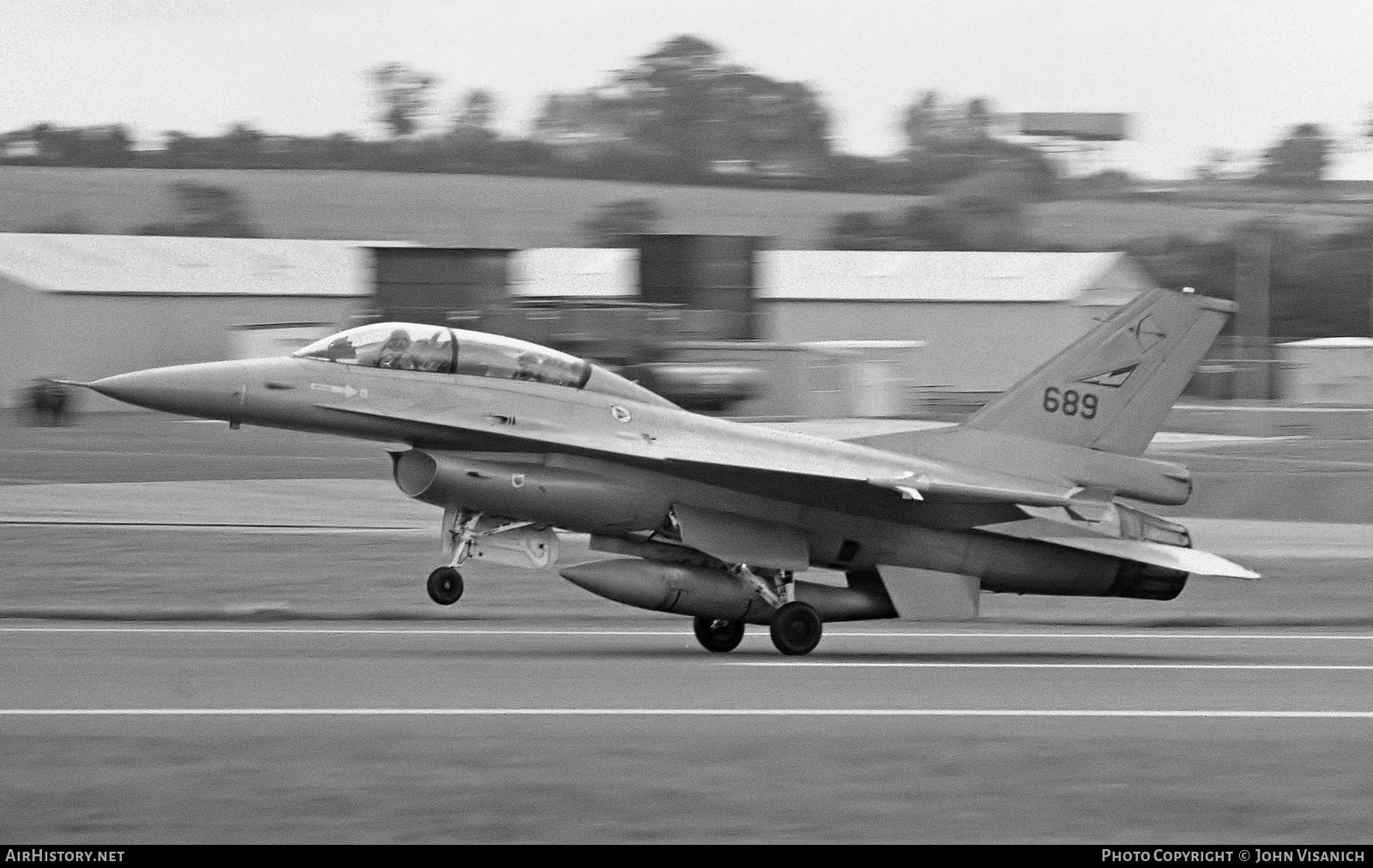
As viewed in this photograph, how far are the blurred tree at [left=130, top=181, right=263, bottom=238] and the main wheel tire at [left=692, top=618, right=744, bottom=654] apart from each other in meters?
71.4

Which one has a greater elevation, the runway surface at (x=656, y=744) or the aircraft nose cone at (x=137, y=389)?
the aircraft nose cone at (x=137, y=389)

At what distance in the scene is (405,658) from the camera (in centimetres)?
1529

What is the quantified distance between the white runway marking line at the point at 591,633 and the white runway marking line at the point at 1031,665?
8.94 feet

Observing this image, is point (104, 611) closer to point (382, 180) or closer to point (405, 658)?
point (405, 658)

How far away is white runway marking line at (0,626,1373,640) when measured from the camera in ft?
56.2

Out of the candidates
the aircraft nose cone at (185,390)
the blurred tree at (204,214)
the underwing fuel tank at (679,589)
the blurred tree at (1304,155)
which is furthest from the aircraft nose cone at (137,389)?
the blurred tree at (1304,155)

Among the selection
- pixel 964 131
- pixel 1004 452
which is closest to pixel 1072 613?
pixel 1004 452

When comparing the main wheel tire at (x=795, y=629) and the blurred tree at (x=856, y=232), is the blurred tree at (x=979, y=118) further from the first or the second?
the main wheel tire at (x=795, y=629)

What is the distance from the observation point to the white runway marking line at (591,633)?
56.2 ft

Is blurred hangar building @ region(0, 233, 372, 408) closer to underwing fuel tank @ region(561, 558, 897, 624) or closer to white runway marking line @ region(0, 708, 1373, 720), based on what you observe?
underwing fuel tank @ region(561, 558, 897, 624)

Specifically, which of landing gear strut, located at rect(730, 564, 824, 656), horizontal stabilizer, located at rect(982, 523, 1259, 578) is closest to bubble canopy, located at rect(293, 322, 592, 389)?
landing gear strut, located at rect(730, 564, 824, 656)

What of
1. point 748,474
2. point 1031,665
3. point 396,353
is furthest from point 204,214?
point 1031,665

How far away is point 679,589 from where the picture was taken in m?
15.9
